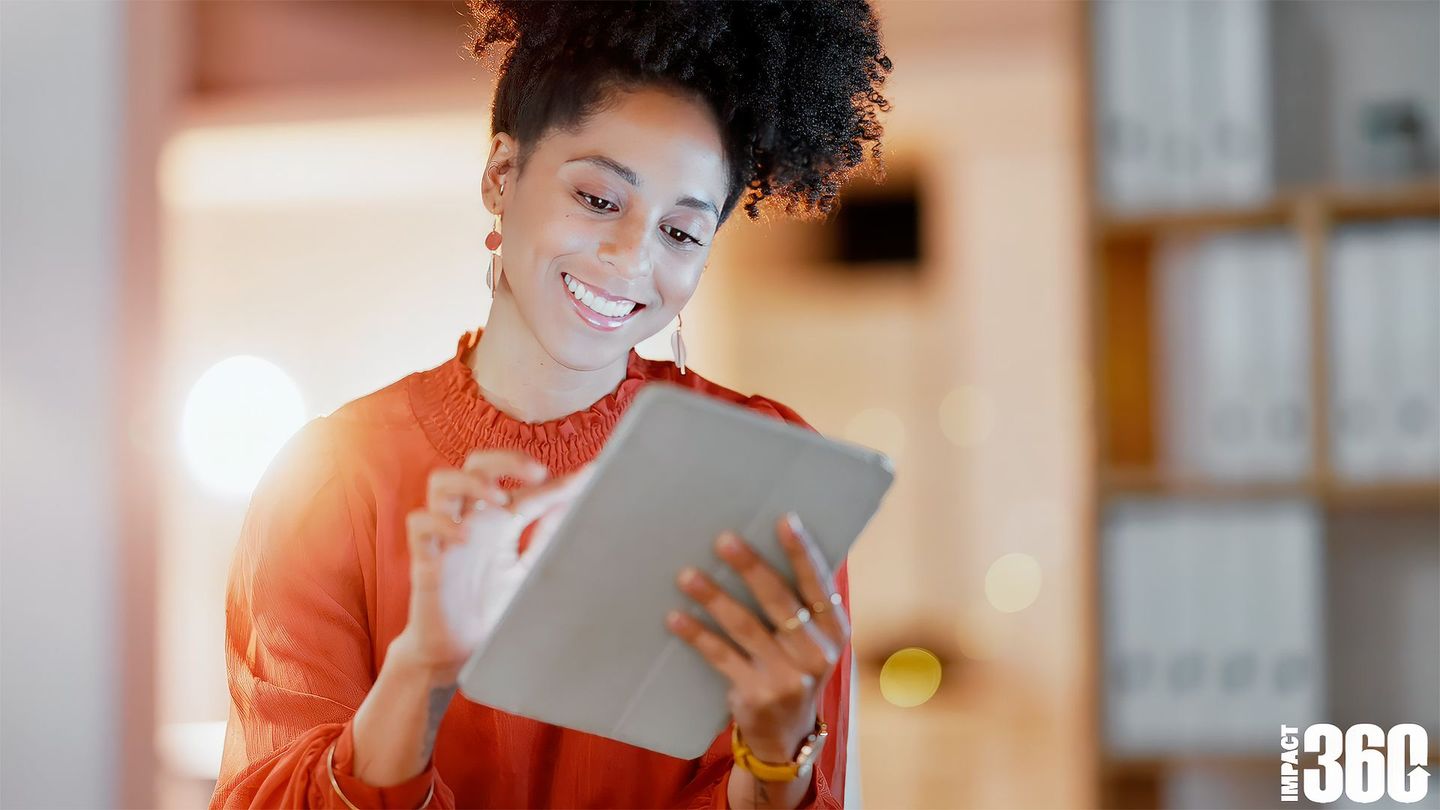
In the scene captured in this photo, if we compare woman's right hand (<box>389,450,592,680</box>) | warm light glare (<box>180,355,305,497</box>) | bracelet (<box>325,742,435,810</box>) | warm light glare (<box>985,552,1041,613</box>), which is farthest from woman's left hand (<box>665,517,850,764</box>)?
warm light glare (<box>985,552,1041,613</box>)

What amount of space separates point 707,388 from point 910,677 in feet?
9.68

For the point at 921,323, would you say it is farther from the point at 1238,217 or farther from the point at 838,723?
the point at 838,723

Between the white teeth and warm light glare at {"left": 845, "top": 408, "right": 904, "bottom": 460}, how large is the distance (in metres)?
3.25

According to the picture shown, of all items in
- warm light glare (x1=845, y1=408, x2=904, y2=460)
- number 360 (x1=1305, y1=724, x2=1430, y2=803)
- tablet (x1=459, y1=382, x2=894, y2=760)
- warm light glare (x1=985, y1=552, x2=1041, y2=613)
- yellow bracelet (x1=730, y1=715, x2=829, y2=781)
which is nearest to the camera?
tablet (x1=459, y1=382, x2=894, y2=760)

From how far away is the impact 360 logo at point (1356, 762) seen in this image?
1.84 meters

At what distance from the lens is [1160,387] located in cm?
200

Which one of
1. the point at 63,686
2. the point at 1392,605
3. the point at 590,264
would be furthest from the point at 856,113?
the point at 63,686

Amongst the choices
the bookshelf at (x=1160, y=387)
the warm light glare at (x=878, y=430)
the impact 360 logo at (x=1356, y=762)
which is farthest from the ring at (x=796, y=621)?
the warm light glare at (x=878, y=430)

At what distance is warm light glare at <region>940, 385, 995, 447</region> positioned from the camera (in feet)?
12.6

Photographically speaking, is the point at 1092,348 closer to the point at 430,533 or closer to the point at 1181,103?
the point at 1181,103

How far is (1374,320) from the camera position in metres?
1.88

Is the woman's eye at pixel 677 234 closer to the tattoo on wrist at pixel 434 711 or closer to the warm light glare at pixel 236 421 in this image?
the tattoo on wrist at pixel 434 711

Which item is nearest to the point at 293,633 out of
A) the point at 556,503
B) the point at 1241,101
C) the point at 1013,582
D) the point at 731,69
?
the point at 556,503

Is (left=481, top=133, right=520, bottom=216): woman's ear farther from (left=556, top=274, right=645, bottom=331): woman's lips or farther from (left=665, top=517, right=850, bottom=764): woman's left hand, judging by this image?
(left=665, top=517, right=850, bottom=764): woman's left hand
